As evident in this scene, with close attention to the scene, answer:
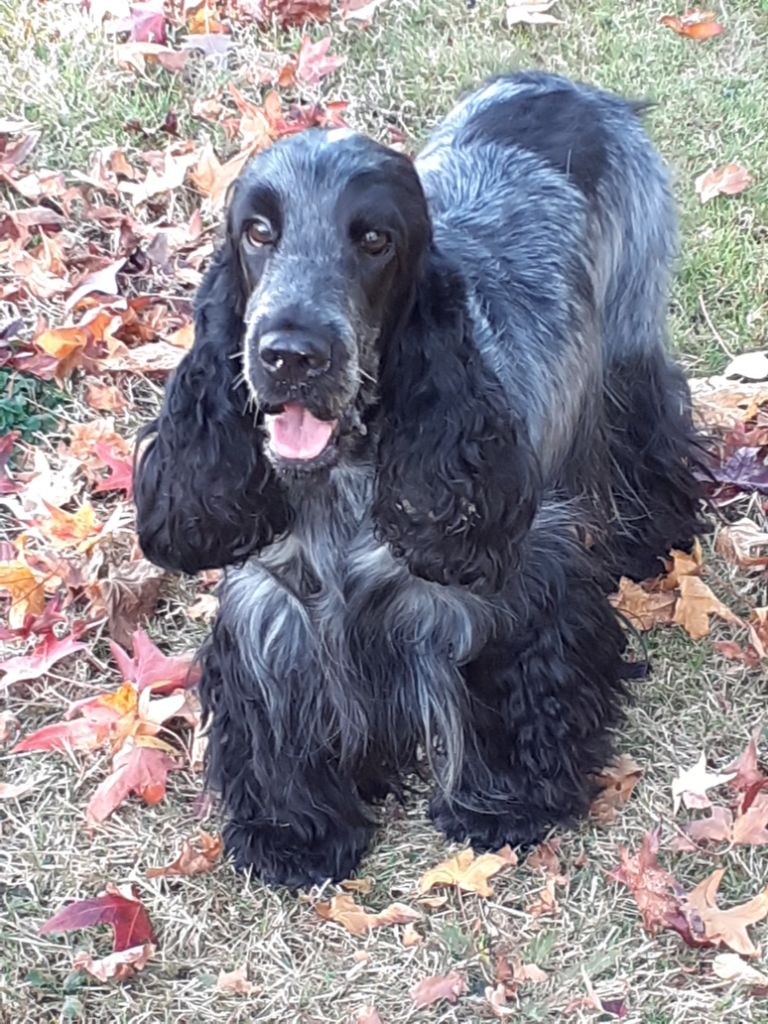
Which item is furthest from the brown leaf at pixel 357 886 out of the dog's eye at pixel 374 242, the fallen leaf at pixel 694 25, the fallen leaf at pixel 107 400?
the fallen leaf at pixel 694 25

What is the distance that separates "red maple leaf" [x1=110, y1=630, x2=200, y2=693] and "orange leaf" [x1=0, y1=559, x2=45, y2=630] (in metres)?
0.28

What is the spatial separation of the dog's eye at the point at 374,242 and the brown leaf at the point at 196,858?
1.38 metres

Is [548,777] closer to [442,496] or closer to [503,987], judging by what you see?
[503,987]

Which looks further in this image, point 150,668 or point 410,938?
point 150,668

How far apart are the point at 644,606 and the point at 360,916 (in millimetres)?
1068

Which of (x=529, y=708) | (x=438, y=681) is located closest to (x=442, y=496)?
(x=438, y=681)

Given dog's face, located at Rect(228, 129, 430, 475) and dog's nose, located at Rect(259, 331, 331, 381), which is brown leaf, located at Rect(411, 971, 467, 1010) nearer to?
dog's face, located at Rect(228, 129, 430, 475)

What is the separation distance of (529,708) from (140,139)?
2.85 metres

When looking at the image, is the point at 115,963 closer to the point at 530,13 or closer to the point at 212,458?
the point at 212,458

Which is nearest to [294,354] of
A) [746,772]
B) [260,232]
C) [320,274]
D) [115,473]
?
[320,274]

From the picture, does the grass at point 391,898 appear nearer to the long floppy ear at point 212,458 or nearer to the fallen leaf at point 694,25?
the long floppy ear at point 212,458

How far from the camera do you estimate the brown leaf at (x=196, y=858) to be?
3.03 m

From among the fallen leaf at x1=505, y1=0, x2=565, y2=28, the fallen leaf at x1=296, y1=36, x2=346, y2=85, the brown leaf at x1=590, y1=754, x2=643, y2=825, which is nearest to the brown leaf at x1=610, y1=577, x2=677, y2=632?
the brown leaf at x1=590, y1=754, x2=643, y2=825

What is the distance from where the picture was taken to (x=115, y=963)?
2.84m
